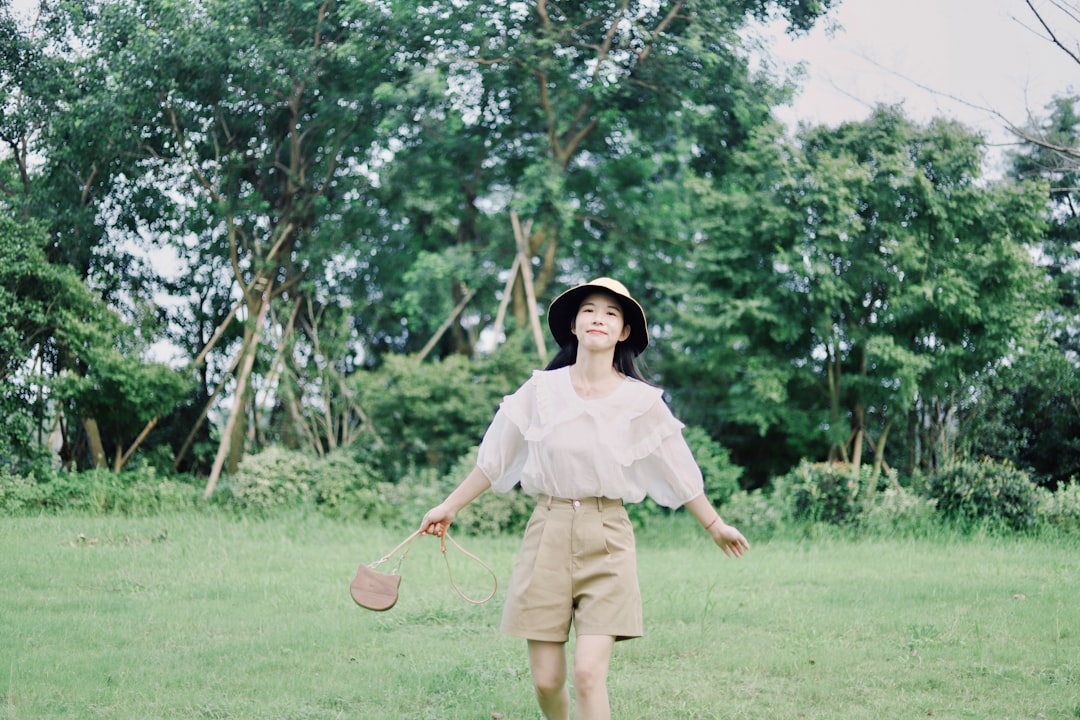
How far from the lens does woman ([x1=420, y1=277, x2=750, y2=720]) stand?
10.8ft

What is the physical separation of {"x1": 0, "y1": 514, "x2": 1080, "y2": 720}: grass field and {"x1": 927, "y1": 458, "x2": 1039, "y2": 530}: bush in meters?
0.58

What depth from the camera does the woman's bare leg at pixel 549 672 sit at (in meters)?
3.33

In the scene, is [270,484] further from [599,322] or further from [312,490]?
[599,322]

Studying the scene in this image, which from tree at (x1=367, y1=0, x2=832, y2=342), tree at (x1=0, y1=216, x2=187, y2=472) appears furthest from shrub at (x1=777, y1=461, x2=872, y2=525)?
tree at (x1=0, y1=216, x2=187, y2=472)

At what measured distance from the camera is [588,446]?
3348mm

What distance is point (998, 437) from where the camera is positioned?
1180cm

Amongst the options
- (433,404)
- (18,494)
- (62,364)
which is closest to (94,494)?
(18,494)

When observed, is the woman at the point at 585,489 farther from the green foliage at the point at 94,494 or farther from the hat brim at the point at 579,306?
the green foliage at the point at 94,494

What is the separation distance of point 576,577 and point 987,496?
7.44m

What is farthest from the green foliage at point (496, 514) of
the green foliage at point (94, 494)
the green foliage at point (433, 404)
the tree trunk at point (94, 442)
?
the tree trunk at point (94, 442)

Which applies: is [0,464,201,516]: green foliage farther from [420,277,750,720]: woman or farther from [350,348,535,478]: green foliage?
[420,277,750,720]: woman

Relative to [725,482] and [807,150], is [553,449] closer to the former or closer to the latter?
[725,482]

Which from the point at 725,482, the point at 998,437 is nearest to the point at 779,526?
the point at 725,482

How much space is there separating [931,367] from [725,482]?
2332 mm
